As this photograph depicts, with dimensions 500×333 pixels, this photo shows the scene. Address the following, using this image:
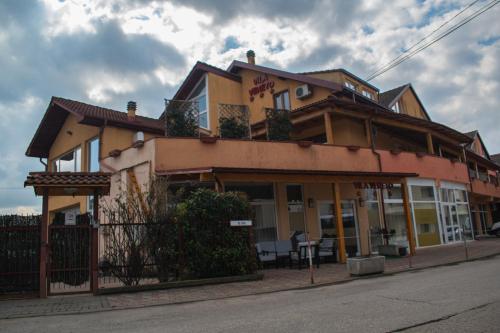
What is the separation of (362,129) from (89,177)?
45.6ft

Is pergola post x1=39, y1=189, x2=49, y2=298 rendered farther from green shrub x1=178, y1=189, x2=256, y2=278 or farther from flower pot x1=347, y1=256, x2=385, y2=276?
flower pot x1=347, y1=256, x2=385, y2=276

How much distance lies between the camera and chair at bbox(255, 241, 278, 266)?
14602 mm

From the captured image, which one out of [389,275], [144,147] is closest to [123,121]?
[144,147]

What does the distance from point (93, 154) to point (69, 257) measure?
1039cm

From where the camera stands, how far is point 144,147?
1505cm

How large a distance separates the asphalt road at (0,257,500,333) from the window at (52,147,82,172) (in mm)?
14476

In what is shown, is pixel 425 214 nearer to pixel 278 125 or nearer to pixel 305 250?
pixel 278 125

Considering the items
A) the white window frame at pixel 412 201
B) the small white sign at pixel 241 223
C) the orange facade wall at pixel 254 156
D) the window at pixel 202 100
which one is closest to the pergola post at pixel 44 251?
the small white sign at pixel 241 223

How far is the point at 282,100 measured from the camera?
22.4 m

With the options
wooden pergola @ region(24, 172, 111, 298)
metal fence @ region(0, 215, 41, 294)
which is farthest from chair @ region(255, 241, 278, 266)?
metal fence @ region(0, 215, 41, 294)

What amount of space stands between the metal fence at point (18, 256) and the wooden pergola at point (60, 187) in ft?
0.74

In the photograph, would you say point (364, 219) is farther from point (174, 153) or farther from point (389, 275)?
point (174, 153)

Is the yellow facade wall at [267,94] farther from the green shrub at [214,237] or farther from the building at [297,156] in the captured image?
the green shrub at [214,237]

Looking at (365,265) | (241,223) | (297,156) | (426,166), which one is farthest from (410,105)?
(241,223)
